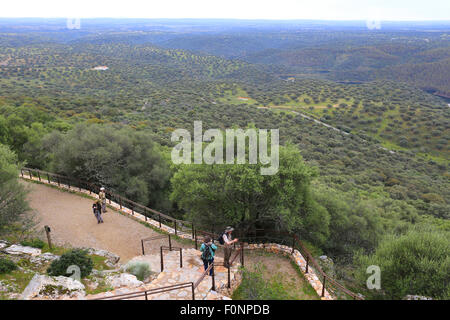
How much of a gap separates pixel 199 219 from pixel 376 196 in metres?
22.1

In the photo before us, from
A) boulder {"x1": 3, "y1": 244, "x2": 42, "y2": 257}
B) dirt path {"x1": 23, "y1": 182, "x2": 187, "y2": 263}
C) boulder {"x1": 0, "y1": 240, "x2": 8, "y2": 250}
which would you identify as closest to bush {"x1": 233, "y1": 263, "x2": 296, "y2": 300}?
dirt path {"x1": 23, "y1": 182, "x2": 187, "y2": 263}

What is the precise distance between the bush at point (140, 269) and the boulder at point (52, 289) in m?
1.72

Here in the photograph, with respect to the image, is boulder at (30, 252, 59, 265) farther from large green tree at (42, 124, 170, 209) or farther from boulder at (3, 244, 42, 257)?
large green tree at (42, 124, 170, 209)

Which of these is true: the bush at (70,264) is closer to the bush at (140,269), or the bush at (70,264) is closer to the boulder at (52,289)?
the boulder at (52,289)

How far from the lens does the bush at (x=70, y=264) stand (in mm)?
8578

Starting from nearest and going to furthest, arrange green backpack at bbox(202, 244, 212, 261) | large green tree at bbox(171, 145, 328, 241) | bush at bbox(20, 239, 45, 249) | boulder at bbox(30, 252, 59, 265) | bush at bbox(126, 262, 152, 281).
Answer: green backpack at bbox(202, 244, 212, 261) → bush at bbox(126, 262, 152, 281) → boulder at bbox(30, 252, 59, 265) → bush at bbox(20, 239, 45, 249) → large green tree at bbox(171, 145, 328, 241)

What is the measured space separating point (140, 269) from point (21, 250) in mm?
4166

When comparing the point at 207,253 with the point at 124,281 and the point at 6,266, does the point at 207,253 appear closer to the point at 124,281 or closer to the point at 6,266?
the point at 124,281

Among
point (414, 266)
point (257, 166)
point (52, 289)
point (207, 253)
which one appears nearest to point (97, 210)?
point (52, 289)

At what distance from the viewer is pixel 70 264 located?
868 centimetres

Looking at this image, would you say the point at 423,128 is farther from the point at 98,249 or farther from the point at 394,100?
the point at 98,249

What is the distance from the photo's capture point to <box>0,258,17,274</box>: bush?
320 inches

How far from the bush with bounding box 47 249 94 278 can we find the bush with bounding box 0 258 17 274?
907 millimetres

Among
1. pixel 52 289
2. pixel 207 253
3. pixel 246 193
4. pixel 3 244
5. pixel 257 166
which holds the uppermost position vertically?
pixel 257 166
